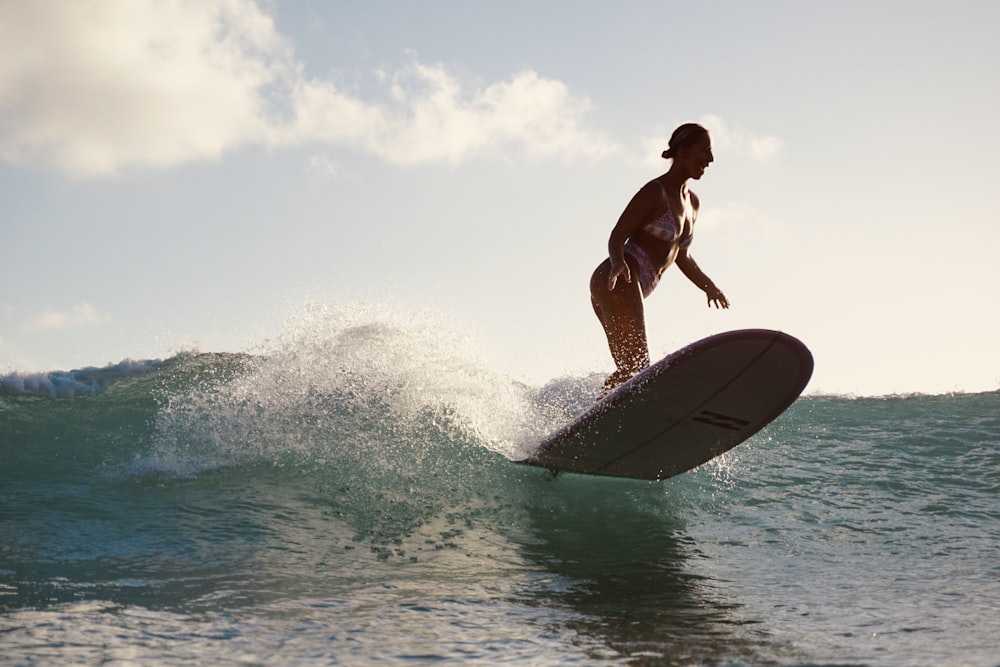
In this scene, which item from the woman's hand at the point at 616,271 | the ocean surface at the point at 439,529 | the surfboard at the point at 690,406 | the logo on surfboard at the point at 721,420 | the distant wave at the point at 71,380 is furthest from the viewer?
the distant wave at the point at 71,380

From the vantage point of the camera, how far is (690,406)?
495 cm

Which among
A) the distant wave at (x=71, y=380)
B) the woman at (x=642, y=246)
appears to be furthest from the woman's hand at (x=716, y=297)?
the distant wave at (x=71, y=380)

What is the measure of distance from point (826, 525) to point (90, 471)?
5.17m

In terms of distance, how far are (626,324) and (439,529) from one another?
1700mm

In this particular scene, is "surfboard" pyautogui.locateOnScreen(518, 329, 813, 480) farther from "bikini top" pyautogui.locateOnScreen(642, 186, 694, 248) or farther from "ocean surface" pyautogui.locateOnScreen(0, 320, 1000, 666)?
"bikini top" pyautogui.locateOnScreen(642, 186, 694, 248)

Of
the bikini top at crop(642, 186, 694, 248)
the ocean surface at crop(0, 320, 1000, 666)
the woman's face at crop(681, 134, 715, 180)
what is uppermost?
the woman's face at crop(681, 134, 715, 180)

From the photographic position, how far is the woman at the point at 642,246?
509 centimetres

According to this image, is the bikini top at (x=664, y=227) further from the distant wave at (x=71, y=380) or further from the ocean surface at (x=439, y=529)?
the distant wave at (x=71, y=380)

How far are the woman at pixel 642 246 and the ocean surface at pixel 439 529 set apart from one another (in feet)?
3.06

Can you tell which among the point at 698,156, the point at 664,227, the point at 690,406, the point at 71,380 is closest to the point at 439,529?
the point at 690,406

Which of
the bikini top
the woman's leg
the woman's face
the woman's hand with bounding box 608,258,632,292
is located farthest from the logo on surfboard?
the woman's face

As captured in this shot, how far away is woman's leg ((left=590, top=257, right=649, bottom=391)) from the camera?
203 inches

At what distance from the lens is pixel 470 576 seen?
395cm

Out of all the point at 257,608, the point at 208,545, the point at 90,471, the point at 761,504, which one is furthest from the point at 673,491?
the point at 90,471
